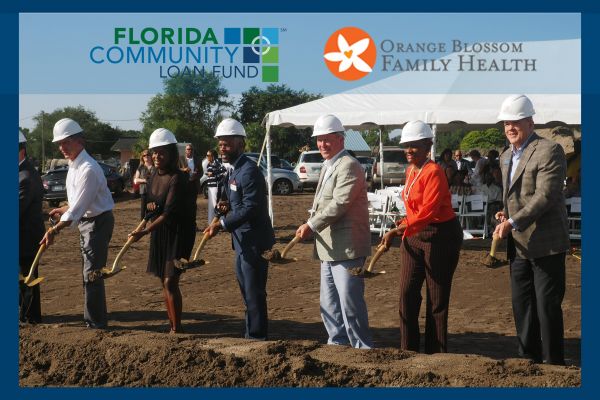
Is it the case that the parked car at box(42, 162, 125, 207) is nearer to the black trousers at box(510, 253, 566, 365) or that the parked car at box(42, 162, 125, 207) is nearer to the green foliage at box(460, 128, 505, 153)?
the black trousers at box(510, 253, 566, 365)

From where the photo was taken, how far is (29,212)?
774cm

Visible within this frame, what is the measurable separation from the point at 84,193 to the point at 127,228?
12201 millimetres

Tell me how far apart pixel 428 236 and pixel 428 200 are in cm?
28

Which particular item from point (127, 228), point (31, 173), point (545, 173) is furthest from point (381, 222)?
point (545, 173)

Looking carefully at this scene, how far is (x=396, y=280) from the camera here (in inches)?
414

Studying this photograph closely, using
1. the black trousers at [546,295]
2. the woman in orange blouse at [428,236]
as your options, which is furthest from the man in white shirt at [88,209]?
the black trousers at [546,295]

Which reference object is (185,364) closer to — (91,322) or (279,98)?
(91,322)

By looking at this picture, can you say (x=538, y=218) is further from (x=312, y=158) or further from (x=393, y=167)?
(x=312, y=158)

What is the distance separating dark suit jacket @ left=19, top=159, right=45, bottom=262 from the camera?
7.67 metres

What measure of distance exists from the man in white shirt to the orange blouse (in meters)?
2.81

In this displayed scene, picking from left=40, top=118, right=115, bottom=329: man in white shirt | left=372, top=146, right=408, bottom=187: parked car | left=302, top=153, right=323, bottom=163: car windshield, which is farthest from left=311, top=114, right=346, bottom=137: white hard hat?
left=302, top=153, right=323, bottom=163: car windshield

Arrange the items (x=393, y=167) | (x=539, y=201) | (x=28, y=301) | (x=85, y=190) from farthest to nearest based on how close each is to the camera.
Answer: (x=393, y=167) → (x=28, y=301) → (x=85, y=190) → (x=539, y=201)

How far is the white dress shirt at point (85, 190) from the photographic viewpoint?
6723 millimetres

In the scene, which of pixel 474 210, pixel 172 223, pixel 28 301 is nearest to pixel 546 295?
pixel 172 223
